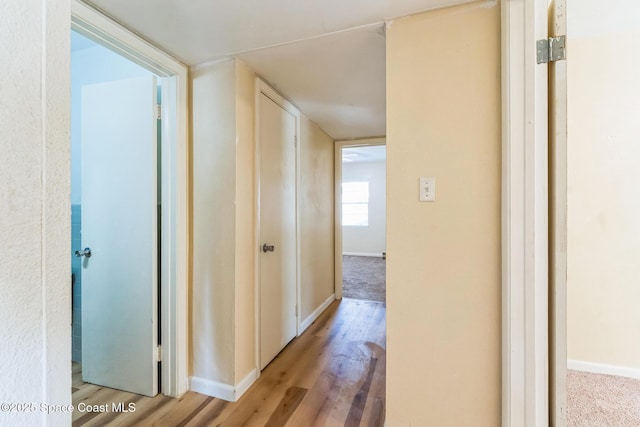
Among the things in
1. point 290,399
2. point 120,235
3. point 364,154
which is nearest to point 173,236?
point 120,235

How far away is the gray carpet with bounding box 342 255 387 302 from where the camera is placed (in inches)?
154

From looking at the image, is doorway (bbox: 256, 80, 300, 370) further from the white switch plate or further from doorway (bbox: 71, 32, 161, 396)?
the white switch plate

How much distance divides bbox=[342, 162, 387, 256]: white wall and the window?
10 cm

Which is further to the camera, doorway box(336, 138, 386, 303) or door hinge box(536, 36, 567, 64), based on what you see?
doorway box(336, 138, 386, 303)

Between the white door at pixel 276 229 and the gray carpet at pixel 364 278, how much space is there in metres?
1.16

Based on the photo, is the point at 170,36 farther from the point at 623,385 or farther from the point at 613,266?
the point at 623,385

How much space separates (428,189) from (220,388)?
1.75m

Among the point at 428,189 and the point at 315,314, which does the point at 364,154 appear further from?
the point at 428,189

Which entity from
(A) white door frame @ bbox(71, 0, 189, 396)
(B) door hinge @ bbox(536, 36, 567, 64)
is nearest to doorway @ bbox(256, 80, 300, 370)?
(A) white door frame @ bbox(71, 0, 189, 396)

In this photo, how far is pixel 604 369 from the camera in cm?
183

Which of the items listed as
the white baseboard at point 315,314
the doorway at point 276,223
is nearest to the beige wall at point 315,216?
the white baseboard at point 315,314

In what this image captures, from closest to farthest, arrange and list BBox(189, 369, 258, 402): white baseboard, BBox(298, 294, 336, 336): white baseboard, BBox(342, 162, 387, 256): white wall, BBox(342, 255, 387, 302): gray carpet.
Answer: BBox(189, 369, 258, 402): white baseboard, BBox(298, 294, 336, 336): white baseboard, BBox(342, 255, 387, 302): gray carpet, BBox(342, 162, 387, 256): white wall

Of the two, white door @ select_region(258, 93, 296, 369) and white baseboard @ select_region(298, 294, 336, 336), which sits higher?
white door @ select_region(258, 93, 296, 369)

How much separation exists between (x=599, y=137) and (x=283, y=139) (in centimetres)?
230
